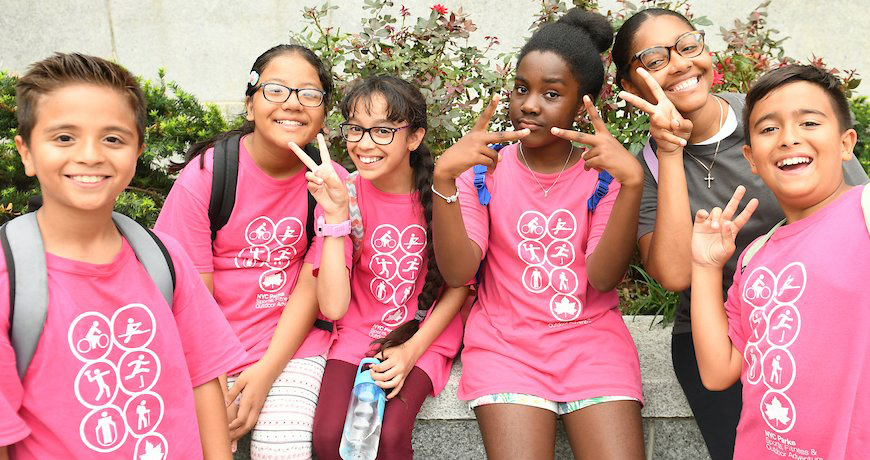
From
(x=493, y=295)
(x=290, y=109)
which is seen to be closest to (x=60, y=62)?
(x=290, y=109)

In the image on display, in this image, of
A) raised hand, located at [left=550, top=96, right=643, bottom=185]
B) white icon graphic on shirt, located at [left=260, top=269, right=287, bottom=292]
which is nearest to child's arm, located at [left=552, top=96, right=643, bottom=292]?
raised hand, located at [left=550, top=96, right=643, bottom=185]

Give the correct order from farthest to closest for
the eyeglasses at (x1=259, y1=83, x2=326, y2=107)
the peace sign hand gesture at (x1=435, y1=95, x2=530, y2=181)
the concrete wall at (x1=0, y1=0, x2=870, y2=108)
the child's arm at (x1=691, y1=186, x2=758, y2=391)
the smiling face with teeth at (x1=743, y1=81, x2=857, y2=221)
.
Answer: the concrete wall at (x1=0, y1=0, x2=870, y2=108)
the eyeglasses at (x1=259, y1=83, x2=326, y2=107)
the peace sign hand gesture at (x1=435, y1=95, x2=530, y2=181)
the child's arm at (x1=691, y1=186, x2=758, y2=391)
the smiling face with teeth at (x1=743, y1=81, x2=857, y2=221)

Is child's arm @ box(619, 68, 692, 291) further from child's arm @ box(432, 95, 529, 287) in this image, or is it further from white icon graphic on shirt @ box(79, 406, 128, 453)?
white icon graphic on shirt @ box(79, 406, 128, 453)

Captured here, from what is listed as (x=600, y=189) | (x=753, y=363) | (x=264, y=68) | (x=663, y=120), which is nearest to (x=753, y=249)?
(x=753, y=363)

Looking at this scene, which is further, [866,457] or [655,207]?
[655,207]

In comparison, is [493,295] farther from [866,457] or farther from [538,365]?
[866,457]

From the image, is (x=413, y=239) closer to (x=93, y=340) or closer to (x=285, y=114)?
(x=285, y=114)

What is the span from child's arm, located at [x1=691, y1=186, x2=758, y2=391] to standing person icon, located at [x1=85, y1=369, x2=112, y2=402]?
1.54m

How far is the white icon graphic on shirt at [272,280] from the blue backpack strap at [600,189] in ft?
3.71

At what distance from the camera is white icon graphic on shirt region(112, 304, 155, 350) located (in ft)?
5.97

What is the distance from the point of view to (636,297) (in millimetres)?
3703

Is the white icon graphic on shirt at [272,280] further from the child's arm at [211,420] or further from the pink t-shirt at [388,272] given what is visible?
the child's arm at [211,420]

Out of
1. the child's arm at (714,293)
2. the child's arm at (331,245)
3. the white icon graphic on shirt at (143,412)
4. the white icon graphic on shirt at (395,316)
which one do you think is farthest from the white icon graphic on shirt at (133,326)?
the child's arm at (714,293)

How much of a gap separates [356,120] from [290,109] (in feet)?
0.80
